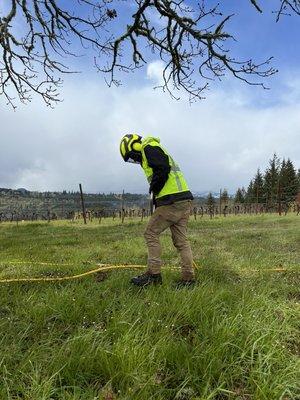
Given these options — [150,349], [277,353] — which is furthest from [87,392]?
[277,353]

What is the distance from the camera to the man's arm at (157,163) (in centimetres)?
606

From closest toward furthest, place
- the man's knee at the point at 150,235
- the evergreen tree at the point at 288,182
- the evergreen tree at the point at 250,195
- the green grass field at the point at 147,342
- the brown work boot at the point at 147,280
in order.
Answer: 1. the green grass field at the point at 147,342
2. the brown work boot at the point at 147,280
3. the man's knee at the point at 150,235
4. the evergreen tree at the point at 288,182
5. the evergreen tree at the point at 250,195

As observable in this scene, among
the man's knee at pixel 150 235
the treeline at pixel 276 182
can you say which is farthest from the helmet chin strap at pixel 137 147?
the treeline at pixel 276 182

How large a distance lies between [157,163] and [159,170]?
0.10 m

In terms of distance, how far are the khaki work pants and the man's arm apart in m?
0.42

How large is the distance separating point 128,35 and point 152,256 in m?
4.96

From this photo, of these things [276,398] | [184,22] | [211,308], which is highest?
[184,22]

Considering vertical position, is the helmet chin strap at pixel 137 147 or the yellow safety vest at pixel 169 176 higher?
the helmet chin strap at pixel 137 147

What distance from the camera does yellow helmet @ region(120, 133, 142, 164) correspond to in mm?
6320

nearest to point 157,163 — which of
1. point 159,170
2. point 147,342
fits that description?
point 159,170

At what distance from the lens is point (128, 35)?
8914 millimetres

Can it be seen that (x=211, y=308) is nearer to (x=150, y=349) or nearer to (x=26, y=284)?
(x=150, y=349)

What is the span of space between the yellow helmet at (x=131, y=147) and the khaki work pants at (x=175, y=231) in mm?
Answer: 834

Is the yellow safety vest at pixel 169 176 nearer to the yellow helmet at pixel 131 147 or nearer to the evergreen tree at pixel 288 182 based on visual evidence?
the yellow helmet at pixel 131 147
